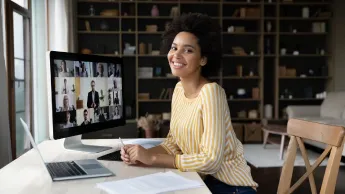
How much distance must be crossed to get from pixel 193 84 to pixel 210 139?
30 cm

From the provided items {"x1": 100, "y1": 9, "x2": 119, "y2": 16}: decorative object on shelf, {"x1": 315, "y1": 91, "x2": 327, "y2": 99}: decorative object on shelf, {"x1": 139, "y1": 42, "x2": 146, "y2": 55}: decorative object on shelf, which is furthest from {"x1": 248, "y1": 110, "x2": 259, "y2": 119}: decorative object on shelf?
{"x1": 100, "y1": 9, "x2": 119, "y2": 16}: decorative object on shelf

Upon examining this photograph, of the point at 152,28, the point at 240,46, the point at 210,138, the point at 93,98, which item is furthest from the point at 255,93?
the point at 210,138

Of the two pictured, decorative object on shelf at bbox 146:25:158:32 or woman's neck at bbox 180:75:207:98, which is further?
decorative object on shelf at bbox 146:25:158:32

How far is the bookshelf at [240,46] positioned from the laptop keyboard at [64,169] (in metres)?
5.25

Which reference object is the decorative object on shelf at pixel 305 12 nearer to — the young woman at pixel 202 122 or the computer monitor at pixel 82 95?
the computer monitor at pixel 82 95

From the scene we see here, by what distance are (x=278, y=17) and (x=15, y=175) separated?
20.4 feet

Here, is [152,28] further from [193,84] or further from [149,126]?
[193,84]

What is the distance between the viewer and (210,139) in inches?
52.6

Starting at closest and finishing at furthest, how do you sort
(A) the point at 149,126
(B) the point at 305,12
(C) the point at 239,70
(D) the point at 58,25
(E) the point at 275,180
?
(E) the point at 275,180 < (A) the point at 149,126 < (D) the point at 58,25 < (C) the point at 239,70 < (B) the point at 305,12

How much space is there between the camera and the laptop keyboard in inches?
52.0

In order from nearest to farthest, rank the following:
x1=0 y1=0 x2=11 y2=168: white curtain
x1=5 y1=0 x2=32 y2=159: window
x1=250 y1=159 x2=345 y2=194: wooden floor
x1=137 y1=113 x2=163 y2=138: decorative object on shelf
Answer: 1. x1=0 y1=0 x2=11 y2=168: white curtain
2. x1=250 y1=159 x2=345 y2=194: wooden floor
3. x1=5 y1=0 x2=32 y2=159: window
4. x1=137 y1=113 x2=163 y2=138: decorative object on shelf

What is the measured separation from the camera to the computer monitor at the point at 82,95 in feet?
5.40

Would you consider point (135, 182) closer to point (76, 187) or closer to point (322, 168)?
point (76, 187)

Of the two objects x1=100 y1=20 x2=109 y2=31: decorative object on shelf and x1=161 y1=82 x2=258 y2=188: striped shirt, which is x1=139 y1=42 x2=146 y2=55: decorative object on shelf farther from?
x1=161 y1=82 x2=258 y2=188: striped shirt
